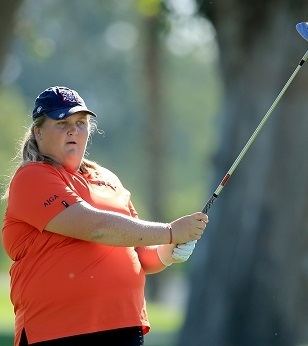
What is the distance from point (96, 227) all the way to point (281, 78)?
30.9ft

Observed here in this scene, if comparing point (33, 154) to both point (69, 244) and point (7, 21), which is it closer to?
point (69, 244)

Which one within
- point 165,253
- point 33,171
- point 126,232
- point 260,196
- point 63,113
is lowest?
point 260,196

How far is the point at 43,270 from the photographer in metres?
5.52

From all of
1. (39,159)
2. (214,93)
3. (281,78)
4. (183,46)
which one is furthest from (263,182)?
(214,93)

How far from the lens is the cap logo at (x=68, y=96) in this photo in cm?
573

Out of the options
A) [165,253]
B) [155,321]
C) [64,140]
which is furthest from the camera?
[155,321]

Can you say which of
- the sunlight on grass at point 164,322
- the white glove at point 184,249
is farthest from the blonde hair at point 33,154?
the sunlight on grass at point 164,322

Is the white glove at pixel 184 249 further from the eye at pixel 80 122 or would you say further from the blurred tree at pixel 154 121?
the blurred tree at pixel 154 121

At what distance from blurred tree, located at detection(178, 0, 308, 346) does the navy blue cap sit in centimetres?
904

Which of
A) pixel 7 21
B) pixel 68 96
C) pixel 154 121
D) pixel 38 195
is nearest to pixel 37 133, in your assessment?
pixel 68 96

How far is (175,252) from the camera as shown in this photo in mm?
5742

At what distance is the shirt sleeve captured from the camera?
Answer: 18.0 ft

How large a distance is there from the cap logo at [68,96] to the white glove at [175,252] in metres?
0.78

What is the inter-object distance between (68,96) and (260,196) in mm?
9385
